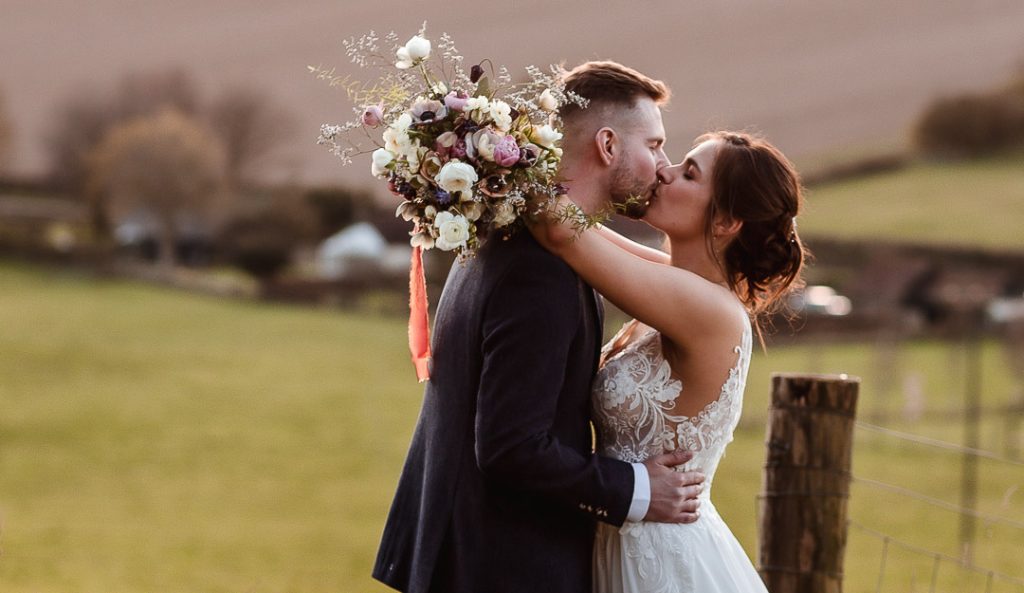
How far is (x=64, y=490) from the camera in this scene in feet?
72.6

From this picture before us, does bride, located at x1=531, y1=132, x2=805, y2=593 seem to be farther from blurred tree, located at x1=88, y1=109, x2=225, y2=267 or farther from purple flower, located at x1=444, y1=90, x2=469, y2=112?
blurred tree, located at x1=88, y1=109, x2=225, y2=267

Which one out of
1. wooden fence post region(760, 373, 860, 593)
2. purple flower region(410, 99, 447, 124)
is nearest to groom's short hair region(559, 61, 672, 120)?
purple flower region(410, 99, 447, 124)

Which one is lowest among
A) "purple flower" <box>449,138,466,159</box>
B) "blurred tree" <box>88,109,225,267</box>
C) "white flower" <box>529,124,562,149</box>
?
"purple flower" <box>449,138,466,159</box>

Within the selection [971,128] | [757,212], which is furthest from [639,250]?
[971,128]

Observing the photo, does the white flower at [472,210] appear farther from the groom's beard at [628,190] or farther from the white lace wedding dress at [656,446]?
the white lace wedding dress at [656,446]

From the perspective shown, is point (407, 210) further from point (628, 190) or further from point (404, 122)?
point (628, 190)

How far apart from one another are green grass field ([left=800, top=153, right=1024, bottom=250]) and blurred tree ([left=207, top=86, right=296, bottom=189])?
39.3 m

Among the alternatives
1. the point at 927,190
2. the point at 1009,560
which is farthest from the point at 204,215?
the point at 1009,560

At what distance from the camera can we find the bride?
314 cm

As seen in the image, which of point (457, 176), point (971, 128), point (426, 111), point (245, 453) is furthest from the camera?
point (971, 128)

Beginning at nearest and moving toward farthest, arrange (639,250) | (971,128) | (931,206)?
(639,250) < (931,206) < (971,128)

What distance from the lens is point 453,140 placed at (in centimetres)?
271

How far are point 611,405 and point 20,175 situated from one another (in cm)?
8287

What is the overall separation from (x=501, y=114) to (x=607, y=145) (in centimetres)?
54
